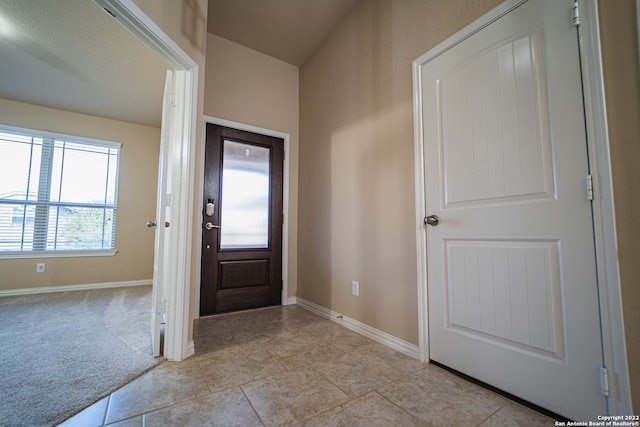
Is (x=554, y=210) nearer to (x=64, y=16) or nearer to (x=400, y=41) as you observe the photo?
(x=400, y=41)

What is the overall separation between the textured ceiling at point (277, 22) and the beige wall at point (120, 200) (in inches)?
104

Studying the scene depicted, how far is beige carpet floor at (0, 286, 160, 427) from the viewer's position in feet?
4.17

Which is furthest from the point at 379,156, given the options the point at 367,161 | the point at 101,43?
the point at 101,43

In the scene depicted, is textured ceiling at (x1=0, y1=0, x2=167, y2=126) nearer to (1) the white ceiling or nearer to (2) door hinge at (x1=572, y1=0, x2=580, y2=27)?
(1) the white ceiling

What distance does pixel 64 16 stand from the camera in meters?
2.32

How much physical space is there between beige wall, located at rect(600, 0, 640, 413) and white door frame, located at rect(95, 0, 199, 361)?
213cm

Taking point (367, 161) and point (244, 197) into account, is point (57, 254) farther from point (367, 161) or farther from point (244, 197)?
point (367, 161)

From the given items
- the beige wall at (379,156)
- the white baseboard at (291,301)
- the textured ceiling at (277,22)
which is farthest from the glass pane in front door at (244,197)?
the textured ceiling at (277,22)

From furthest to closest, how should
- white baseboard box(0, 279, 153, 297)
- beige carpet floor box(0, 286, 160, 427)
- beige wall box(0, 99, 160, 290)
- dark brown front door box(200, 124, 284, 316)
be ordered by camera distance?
1. beige wall box(0, 99, 160, 290)
2. white baseboard box(0, 279, 153, 297)
3. dark brown front door box(200, 124, 284, 316)
4. beige carpet floor box(0, 286, 160, 427)

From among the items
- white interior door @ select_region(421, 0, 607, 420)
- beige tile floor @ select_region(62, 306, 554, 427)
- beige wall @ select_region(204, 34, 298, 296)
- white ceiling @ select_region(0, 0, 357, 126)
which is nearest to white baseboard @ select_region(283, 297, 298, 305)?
beige wall @ select_region(204, 34, 298, 296)

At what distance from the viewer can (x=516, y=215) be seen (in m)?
1.33

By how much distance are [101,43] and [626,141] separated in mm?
3938

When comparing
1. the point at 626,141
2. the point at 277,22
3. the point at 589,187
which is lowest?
the point at 589,187

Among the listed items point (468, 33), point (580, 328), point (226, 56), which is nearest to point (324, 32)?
point (226, 56)
